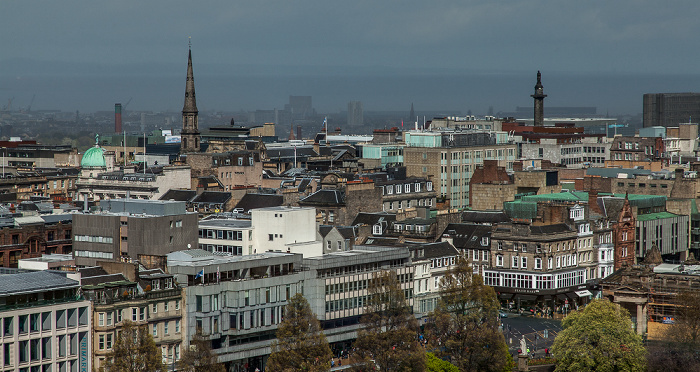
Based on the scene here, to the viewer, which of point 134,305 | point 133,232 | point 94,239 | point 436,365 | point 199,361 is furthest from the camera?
point 94,239

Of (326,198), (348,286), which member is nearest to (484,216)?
(326,198)

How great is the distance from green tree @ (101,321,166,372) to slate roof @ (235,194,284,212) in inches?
2923

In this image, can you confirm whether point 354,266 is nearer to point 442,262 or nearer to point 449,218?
point 442,262

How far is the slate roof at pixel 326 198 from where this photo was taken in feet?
610

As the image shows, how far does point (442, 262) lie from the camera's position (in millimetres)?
162500

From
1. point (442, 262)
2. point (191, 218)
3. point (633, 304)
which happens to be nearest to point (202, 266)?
point (191, 218)

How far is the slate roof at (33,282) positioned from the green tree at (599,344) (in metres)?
47.0

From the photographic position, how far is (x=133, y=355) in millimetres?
111375

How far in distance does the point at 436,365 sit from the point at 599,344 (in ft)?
54.9

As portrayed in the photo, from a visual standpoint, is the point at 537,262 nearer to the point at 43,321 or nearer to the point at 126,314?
the point at 126,314

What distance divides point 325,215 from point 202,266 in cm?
5664

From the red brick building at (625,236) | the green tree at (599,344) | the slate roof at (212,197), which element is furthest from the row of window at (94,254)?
the red brick building at (625,236)

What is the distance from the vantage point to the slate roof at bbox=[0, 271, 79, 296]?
11488 centimetres

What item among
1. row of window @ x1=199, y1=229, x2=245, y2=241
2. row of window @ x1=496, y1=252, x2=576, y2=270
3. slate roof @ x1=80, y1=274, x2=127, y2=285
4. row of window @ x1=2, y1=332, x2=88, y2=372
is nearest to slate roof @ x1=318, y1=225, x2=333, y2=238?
row of window @ x1=199, y1=229, x2=245, y2=241
